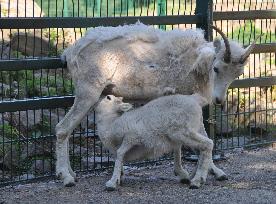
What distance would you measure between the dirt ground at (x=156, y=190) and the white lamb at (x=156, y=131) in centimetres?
20

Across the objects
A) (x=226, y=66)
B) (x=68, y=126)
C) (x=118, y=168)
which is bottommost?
(x=118, y=168)

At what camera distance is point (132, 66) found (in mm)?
6730


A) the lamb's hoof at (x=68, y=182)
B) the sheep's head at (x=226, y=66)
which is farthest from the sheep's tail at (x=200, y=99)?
the lamb's hoof at (x=68, y=182)

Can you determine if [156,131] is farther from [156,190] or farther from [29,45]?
[29,45]

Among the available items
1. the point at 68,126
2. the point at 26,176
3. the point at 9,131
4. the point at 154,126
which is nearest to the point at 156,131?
the point at 154,126

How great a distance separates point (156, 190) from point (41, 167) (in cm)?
142

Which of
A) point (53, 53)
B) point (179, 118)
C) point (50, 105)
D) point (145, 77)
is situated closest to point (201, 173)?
point (179, 118)

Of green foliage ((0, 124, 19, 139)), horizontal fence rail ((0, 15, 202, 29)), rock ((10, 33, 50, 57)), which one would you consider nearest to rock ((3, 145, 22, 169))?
green foliage ((0, 124, 19, 139))

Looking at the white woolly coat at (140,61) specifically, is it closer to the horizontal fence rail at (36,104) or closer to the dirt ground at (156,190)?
the horizontal fence rail at (36,104)

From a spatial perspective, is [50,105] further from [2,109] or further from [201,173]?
[201,173]

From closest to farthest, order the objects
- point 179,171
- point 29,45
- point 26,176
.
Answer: point 179,171 → point 26,176 → point 29,45

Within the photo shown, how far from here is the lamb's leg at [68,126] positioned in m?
6.64

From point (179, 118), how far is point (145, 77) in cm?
61

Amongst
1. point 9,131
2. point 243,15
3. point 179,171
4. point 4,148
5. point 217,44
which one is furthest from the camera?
point 243,15
